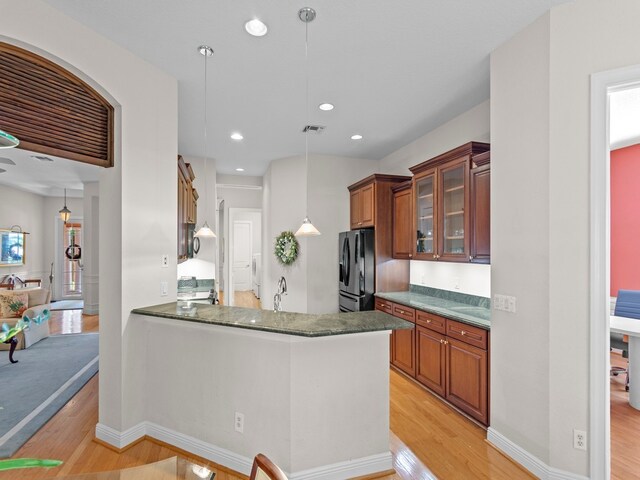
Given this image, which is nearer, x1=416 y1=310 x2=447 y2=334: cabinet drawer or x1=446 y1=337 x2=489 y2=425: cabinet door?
x1=446 y1=337 x2=489 y2=425: cabinet door

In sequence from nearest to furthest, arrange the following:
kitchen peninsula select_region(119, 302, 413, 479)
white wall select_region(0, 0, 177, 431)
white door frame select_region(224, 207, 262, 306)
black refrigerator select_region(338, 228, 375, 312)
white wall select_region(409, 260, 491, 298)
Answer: kitchen peninsula select_region(119, 302, 413, 479) → white wall select_region(0, 0, 177, 431) → white wall select_region(409, 260, 491, 298) → black refrigerator select_region(338, 228, 375, 312) → white door frame select_region(224, 207, 262, 306)

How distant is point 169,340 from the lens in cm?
254

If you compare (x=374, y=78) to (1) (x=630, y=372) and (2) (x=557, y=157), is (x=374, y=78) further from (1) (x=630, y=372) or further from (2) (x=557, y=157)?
(1) (x=630, y=372)

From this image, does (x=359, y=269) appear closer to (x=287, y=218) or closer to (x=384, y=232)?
(x=384, y=232)

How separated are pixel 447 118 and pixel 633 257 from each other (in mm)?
3259

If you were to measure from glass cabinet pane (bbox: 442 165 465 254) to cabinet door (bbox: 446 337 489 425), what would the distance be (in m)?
0.92

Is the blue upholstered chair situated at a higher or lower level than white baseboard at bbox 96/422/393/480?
higher

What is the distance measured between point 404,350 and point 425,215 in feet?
5.12

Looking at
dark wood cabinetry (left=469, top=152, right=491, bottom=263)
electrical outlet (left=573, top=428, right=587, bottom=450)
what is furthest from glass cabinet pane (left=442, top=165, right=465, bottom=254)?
electrical outlet (left=573, top=428, right=587, bottom=450)

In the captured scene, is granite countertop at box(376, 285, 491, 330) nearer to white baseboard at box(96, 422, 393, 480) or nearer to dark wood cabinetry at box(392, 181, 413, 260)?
dark wood cabinetry at box(392, 181, 413, 260)

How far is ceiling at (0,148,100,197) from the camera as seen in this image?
4785 millimetres

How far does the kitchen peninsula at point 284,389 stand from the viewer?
81.7 inches

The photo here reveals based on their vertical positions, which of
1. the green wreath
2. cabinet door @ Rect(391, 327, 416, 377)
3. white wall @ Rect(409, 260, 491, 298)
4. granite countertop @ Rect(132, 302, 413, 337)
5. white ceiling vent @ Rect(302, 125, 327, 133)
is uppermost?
white ceiling vent @ Rect(302, 125, 327, 133)

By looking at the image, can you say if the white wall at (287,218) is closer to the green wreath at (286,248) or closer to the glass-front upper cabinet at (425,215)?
the green wreath at (286,248)
